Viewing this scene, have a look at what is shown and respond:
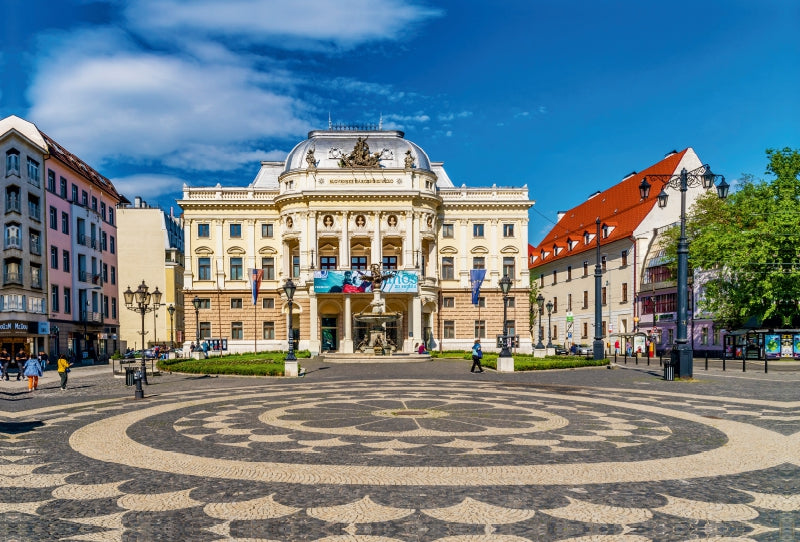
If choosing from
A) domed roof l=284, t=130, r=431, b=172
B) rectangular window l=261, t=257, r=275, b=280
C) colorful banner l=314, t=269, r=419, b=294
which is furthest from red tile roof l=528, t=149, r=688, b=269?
rectangular window l=261, t=257, r=275, b=280

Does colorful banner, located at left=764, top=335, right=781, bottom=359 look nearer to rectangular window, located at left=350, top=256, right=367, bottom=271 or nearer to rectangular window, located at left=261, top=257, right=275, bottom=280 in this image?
rectangular window, located at left=350, top=256, right=367, bottom=271

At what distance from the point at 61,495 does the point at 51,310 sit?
47.3 m

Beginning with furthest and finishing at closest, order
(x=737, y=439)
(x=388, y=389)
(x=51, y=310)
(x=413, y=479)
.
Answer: (x=51, y=310), (x=388, y=389), (x=737, y=439), (x=413, y=479)

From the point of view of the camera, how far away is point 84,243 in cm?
5688

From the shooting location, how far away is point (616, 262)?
65.4m

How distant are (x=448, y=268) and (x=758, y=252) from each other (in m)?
28.1

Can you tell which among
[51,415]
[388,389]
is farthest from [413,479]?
[388,389]

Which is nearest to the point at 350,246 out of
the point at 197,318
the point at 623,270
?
the point at 197,318

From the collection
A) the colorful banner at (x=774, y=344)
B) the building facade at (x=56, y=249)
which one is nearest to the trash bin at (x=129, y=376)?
the building facade at (x=56, y=249)

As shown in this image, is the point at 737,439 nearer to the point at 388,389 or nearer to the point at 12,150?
the point at 388,389

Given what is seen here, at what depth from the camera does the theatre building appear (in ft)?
190

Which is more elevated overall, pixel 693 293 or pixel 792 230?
pixel 792 230

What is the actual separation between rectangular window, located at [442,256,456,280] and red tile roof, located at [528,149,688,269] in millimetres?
16473

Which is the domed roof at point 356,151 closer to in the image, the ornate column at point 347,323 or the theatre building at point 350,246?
the theatre building at point 350,246
